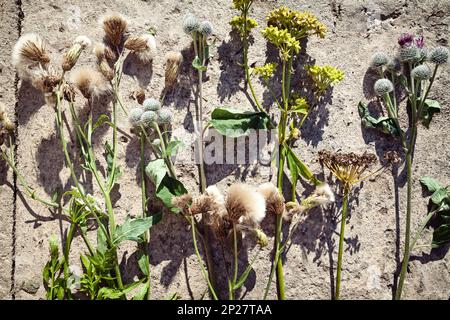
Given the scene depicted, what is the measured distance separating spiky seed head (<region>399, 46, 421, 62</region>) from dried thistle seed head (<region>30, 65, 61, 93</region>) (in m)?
1.75

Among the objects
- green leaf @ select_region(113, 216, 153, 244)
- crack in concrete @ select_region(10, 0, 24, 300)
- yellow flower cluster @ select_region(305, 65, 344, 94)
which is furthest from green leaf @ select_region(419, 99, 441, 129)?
crack in concrete @ select_region(10, 0, 24, 300)

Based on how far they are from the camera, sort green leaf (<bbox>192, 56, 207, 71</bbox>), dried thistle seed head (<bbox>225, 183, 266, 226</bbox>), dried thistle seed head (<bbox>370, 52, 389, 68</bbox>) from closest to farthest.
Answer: dried thistle seed head (<bbox>225, 183, 266, 226</bbox>)
green leaf (<bbox>192, 56, 207, 71</bbox>)
dried thistle seed head (<bbox>370, 52, 389, 68</bbox>)

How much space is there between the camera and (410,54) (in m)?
2.21

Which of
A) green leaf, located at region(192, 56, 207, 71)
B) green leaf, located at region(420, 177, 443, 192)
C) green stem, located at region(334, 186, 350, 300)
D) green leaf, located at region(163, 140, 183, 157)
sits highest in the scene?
green leaf, located at region(192, 56, 207, 71)

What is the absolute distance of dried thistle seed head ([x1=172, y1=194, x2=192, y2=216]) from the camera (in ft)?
6.56

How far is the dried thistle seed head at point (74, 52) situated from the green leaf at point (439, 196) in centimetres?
196

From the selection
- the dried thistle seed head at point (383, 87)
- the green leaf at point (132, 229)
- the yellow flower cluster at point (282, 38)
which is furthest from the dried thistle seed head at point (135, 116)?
the dried thistle seed head at point (383, 87)

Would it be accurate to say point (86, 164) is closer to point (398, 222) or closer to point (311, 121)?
point (311, 121)

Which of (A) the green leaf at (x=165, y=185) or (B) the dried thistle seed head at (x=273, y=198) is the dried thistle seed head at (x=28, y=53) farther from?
(B) the dried thistle seed head at (x=273, y=198)

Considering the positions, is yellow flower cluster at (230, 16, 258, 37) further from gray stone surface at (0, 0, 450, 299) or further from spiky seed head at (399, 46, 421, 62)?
spiky seed head at (399, 46, 421, 62)

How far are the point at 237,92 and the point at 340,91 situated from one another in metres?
0.57

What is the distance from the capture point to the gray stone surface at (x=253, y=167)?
2182mm

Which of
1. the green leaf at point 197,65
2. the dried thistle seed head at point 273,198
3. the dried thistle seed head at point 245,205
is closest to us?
the dried thistle seed head at point 245,205
